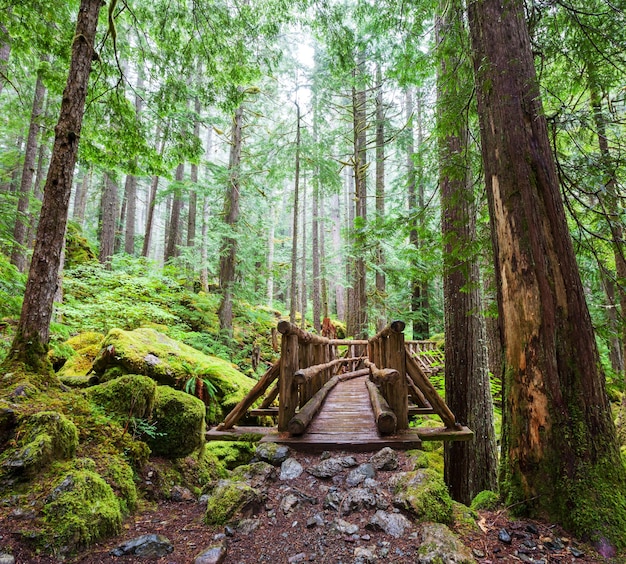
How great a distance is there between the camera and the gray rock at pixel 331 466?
3289 millimetres

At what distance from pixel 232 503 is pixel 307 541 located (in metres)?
0.70

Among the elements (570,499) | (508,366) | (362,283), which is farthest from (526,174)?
(362,283)

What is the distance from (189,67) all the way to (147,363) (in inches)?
254

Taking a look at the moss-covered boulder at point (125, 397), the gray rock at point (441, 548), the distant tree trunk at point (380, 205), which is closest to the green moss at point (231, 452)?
the moss-covered boulder at point (125, 397)

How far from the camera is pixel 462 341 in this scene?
18.4ft

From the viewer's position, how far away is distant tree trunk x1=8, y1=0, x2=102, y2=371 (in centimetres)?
399

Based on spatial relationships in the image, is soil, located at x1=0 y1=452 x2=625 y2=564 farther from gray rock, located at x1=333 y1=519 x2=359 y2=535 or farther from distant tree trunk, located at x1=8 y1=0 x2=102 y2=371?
distant tree trunk, located at x1=8 y1=0 x2=102 y2=371

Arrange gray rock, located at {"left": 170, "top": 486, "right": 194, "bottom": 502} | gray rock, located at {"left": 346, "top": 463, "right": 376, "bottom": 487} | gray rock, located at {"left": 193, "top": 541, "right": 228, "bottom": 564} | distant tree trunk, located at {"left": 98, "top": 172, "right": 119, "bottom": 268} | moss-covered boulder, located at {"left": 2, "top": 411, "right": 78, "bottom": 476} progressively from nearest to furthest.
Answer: gray rock, located at {"left": 193, "top": 541, "right": 228, "bottom": 564} → moss-covered boulder, located at {"left": 2, "top": 411, "right": 78, "bottom": 476} → gray rock, located at {"left": 346, "top": 463, "right": 376, "bottom": 487} → gray rock, located at {"left": 170, "top": 486, "right": 194, "bottom": 502} → distant tree trunk, located at {"left": 98, "top": 172, "right": 119, "bottom": 268}

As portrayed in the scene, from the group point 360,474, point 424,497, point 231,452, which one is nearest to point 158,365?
point 231,452

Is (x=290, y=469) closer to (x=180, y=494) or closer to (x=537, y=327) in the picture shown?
(x=180, y=494)

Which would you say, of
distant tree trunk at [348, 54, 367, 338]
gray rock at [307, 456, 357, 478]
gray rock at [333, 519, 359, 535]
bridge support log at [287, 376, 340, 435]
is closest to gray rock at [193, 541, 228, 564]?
gray rock at [333, 519, 359, 535]

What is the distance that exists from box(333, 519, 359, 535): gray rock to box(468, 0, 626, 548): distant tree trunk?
1.33m

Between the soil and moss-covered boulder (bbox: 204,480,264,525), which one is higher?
moss-covered boulder (bbox: 204,480,264,525)

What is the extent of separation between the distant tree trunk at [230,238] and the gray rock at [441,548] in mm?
10240
